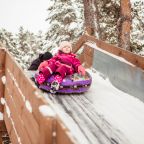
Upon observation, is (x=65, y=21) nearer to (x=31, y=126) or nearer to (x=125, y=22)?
(x=125, y=22)

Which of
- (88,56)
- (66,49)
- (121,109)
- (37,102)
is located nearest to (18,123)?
(37,102)

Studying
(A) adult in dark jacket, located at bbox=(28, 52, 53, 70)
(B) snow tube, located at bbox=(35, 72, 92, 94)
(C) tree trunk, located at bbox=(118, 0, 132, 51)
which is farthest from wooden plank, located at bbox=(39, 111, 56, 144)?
(C) tree trunk, located at bbox=(118, 0, 132, 51)

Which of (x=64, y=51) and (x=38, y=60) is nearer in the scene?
(x=64, y=51)

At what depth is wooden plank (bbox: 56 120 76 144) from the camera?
2.07 m

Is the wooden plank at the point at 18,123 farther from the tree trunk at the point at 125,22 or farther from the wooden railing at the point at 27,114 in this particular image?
the tree trunk at the point at 125,22

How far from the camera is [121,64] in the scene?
23.7 ft

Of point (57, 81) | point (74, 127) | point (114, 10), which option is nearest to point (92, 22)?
point (114, 10)

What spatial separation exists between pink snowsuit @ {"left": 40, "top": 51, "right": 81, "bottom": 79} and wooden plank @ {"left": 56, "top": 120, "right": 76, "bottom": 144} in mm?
4149

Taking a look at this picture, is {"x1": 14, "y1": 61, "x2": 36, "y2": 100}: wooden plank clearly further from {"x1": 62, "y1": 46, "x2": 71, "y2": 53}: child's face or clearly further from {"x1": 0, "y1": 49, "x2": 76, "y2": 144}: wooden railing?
{"x1": 62, "y1": 46, "x2": 71, "y2": 53}: child's face

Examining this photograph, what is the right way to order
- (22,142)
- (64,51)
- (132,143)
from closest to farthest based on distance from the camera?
(22,142) < (132,143) < (64,51)

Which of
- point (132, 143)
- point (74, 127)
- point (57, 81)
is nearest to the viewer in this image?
point (132, 143)

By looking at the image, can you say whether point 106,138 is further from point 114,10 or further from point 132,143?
point 114,10

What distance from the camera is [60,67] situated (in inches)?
259

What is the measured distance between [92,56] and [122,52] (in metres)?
2.13
